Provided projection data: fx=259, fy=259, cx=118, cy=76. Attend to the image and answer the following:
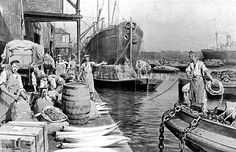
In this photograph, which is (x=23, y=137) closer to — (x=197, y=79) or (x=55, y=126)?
(x=55, y=126)

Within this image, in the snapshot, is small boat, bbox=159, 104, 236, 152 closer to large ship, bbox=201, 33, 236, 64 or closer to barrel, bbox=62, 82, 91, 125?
barrel, bbox=62, 82, 91, 125

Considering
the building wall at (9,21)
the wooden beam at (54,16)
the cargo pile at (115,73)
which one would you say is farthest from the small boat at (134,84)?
the building wall at (9,21)

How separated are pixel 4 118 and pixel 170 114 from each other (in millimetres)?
3957

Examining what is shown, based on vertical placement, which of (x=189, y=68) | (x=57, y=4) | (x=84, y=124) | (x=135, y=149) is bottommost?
(x=135, y=149)

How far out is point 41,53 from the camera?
10516 mm

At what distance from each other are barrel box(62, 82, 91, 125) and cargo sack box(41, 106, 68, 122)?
0.42 meters

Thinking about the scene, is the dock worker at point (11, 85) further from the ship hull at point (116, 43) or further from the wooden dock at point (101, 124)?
the ship hull at point (116, 43)

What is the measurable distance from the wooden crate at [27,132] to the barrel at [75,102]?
255 centimetres

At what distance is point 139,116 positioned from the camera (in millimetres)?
13359

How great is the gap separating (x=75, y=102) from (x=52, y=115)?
71 cm

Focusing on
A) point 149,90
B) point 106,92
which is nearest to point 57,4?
point 106,92

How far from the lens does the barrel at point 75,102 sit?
6.41 metres

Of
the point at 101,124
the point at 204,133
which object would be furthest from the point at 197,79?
the point at 101,124

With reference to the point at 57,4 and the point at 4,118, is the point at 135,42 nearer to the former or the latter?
the point at 57,4
